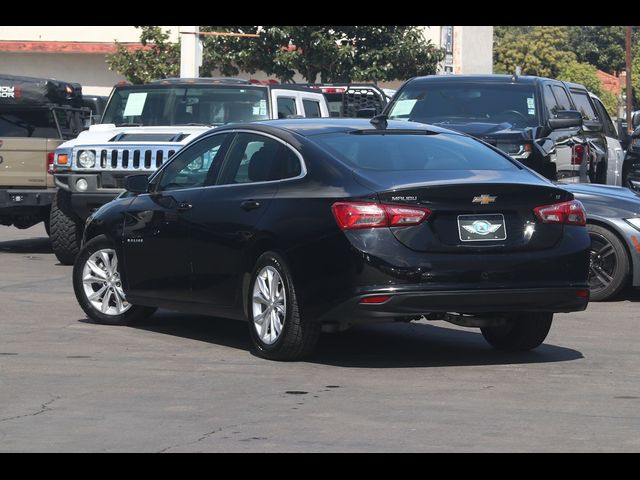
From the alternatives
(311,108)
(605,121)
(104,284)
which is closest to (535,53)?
(605,121)

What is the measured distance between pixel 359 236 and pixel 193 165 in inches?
89.7

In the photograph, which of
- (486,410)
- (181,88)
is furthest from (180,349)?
(181,88)

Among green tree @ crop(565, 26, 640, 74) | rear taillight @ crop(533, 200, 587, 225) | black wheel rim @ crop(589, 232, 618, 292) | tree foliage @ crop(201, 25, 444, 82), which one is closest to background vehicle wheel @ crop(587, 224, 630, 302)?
black wheel rim @ crop(589, 232, 618, 292)

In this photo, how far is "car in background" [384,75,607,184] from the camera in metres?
15.8

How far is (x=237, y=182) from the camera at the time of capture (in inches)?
388

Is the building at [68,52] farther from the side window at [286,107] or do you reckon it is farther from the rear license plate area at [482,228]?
the rear license plate area at [482,228]

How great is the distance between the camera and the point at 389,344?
33.7ft

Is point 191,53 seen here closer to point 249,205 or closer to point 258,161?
point 258,161

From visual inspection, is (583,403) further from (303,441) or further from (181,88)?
(181,88)

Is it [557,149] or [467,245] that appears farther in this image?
[557,149]

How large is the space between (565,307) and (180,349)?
2724 mm

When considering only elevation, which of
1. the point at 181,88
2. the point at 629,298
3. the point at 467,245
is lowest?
the point at 629,298

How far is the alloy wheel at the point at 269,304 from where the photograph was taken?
9.18 m

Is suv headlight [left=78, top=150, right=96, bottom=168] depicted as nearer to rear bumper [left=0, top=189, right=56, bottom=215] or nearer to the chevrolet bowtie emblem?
rear bumper [left=0, top=189, right=56, bottom=215]
